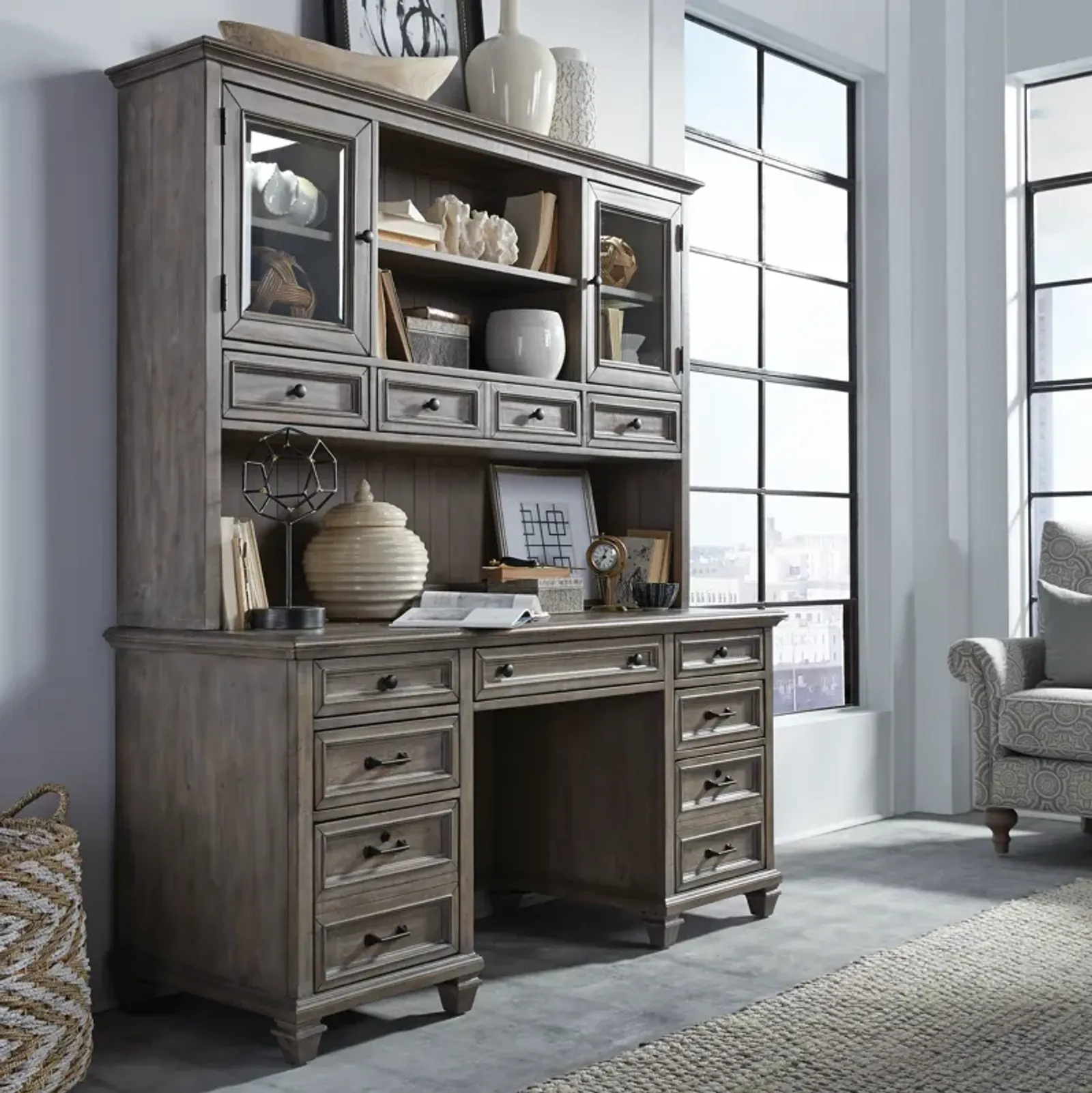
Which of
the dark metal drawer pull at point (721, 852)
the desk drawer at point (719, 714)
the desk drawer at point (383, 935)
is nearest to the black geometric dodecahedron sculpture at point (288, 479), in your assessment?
the desk drawer at point (383, 935)

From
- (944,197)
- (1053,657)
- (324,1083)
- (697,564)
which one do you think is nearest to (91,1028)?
(324,1083)

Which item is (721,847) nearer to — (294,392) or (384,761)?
(384,761)

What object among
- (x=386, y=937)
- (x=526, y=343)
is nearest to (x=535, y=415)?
(x=526, y=343)

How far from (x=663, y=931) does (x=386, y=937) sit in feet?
2.89

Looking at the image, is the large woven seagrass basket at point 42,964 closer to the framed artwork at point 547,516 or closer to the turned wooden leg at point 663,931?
the turned wooden leg at point 663,931

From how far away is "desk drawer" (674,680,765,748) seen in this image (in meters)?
3.60

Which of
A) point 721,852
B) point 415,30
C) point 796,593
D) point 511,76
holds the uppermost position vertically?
point 415,30

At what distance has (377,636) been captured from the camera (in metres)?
2.82

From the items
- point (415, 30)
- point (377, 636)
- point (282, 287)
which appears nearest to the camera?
point (377, 636)

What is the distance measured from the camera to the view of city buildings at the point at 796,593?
4.76 metres

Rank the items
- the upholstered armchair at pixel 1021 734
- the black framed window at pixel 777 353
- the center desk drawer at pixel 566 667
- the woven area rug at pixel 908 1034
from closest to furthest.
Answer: the woven area rug at pixel 908 1034 < the center desk drawer at pixel 566 667 < the upholstered armchair at pixel 1021 734 < the black framed window at pixel 777 353

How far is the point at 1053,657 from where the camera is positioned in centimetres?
473

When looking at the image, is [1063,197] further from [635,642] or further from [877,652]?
[635,642]

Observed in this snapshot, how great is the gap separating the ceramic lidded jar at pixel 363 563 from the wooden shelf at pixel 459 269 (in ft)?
1.67
